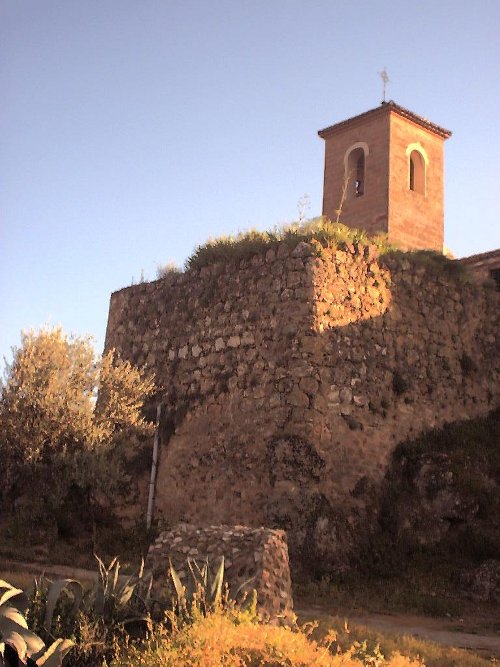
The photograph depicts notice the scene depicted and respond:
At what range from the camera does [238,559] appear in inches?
330

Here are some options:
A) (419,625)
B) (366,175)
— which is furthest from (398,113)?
(419,625)

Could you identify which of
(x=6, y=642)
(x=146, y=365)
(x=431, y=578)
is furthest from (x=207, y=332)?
(x=6, y=642)

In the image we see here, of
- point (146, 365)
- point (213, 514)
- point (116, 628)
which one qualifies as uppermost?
point (146, 365)

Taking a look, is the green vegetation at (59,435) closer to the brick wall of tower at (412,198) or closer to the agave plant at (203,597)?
the agave plant at (203,597)

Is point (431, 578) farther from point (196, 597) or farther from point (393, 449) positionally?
point (196, 597)

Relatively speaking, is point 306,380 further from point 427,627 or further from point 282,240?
point 427,627

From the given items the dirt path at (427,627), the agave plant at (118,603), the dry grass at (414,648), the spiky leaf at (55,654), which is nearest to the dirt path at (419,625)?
the dirt path at (427,627)

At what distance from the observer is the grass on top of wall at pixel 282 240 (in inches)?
574

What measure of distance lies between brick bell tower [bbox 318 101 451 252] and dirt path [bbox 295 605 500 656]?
12760 millimetres

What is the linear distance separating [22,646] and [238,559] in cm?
321

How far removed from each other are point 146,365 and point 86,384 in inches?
71.5

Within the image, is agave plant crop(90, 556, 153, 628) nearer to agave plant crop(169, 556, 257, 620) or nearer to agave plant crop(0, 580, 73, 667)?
agave plant crop(169, 556, 257, 620)

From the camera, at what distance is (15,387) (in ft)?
47.5

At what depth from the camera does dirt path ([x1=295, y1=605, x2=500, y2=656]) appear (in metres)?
8.63
